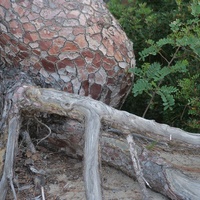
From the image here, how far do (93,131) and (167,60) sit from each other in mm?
1187

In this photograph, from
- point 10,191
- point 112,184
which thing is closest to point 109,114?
point 112,184

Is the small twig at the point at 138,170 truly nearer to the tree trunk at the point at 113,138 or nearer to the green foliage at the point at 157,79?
the tree trunk at the point at 113,138

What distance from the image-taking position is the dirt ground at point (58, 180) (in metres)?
2.47

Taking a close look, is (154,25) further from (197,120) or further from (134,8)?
(197,120)

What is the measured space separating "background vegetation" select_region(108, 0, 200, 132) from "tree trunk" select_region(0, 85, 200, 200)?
1.23 feet

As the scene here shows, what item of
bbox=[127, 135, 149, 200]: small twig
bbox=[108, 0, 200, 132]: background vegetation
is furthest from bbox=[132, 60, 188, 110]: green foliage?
bbox=[127, 135, 149, 200]: small twig

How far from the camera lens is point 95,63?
2793 millimetres

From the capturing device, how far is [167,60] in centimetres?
325

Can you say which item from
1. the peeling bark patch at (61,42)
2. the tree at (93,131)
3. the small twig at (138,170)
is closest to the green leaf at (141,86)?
the peeling bark patch at (61,42)

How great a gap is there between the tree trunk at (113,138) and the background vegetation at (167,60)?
38cm

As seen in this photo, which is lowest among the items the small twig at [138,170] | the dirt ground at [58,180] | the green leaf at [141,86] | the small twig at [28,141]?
the dirt ground at [58,180]

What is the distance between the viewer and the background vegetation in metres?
2.90

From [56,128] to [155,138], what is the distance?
0.65 metres

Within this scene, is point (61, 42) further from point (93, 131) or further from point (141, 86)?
point (93, 131)
